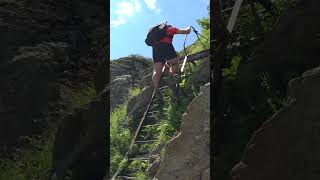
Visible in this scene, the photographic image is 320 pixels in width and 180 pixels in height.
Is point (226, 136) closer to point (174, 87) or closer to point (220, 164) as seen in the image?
point (220, 164)

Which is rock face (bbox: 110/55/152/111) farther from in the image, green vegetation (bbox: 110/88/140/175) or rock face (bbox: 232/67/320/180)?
rock face (bbox: 232/67/320/180)

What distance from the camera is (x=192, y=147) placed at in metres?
6.47

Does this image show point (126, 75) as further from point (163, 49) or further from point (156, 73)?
point (163, 49)

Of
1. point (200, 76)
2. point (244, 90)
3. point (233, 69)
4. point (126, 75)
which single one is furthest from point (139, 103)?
point (244, 90)

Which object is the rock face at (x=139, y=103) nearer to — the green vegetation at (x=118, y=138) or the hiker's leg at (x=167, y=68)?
the green vegetation at (x=118, y=138)

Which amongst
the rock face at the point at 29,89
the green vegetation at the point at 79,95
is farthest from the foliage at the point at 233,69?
the rock face at the point at 29,89

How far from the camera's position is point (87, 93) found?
7.48 m


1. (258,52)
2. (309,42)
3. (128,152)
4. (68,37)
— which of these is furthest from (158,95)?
(309,42)

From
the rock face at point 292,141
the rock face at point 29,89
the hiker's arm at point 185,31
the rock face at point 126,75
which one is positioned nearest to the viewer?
the rock face at point 292,141

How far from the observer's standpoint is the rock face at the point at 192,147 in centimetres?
634

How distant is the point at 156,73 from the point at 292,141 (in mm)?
2804

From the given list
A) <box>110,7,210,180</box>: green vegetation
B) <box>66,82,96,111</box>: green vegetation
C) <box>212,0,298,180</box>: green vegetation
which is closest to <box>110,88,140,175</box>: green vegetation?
<box>110,7,210,180</box>: green vegetation

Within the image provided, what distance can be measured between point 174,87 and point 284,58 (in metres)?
2.01

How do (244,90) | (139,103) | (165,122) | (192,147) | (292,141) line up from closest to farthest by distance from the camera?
(292,141), (244,90), (192,147), (165,122), (139,103)
